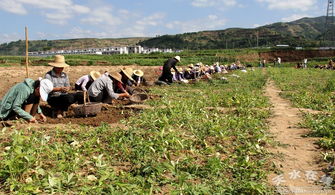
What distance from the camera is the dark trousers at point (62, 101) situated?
6.80 m

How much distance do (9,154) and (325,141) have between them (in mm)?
4443

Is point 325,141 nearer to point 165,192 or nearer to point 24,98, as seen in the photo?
point 165,192

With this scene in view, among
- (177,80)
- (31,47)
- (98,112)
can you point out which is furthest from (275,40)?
(31,47)

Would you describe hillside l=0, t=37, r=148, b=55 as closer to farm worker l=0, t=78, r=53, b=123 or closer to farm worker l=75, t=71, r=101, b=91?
farm worker l=75, t=71, r=101, b=91

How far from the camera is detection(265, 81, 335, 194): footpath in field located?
3320 millimetres

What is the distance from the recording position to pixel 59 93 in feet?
23.0

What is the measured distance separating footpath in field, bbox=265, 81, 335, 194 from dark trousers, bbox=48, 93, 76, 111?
14.3 feet

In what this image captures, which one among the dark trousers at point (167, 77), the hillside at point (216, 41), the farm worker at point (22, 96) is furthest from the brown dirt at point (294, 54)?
the farm worker at point (22, 96)

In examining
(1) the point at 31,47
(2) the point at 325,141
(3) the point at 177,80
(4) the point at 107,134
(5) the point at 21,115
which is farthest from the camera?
(1) the point at 31,47

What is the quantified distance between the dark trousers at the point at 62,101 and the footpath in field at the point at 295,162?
437cm

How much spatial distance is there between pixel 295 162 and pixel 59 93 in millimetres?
5272

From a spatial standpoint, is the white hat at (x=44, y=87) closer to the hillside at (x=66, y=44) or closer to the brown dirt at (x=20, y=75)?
the brown dirt at (x=20, y=75)

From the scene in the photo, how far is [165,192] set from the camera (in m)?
3.13

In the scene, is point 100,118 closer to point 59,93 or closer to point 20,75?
point 59,93
